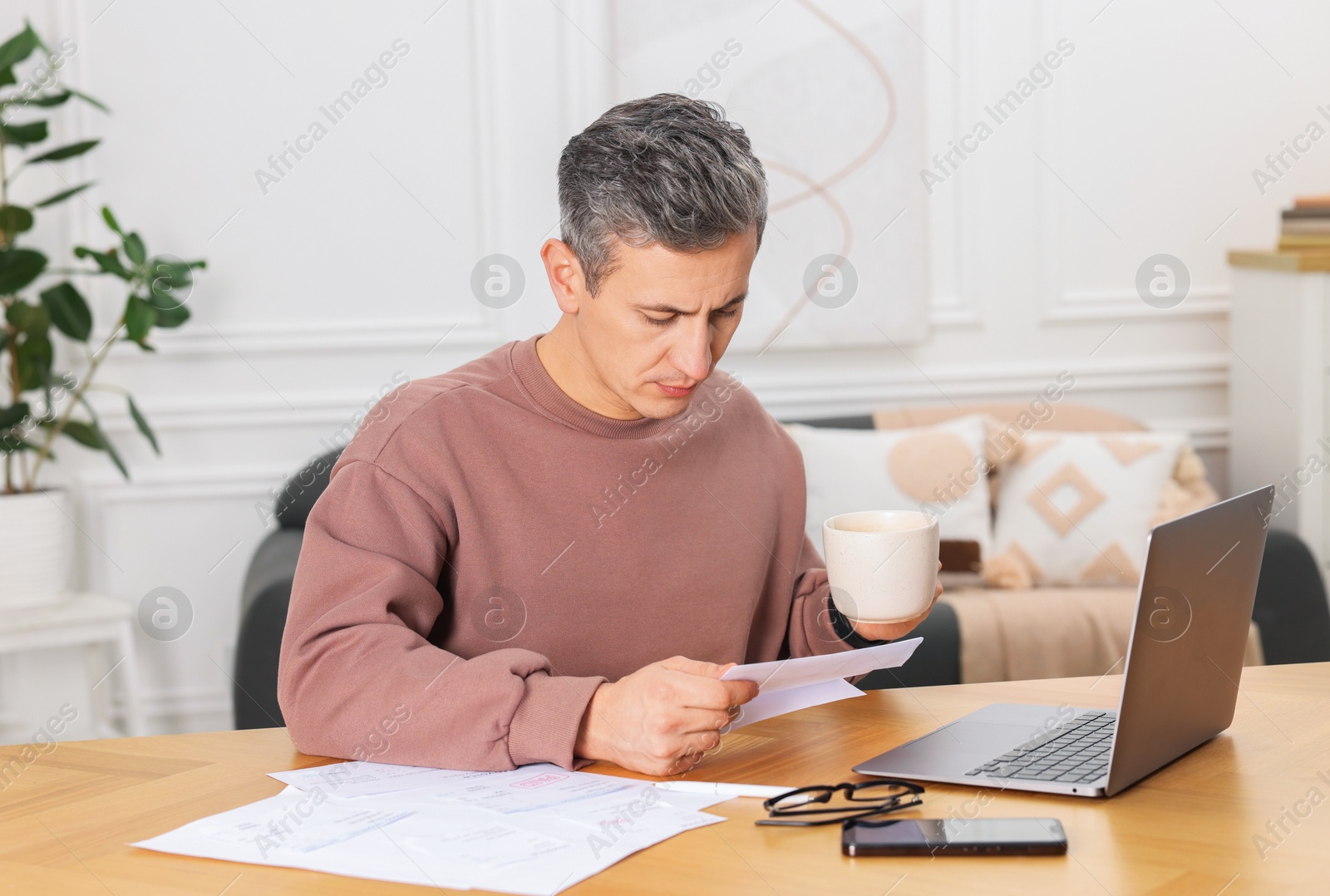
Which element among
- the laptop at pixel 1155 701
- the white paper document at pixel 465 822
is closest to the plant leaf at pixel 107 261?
the white paper document at pixel 465 822

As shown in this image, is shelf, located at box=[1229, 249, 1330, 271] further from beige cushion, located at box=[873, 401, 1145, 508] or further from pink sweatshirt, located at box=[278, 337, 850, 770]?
pink sweatshirt, located at box=[278, 337, 850, 770]

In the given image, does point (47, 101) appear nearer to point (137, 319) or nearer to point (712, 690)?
point (137, 319)

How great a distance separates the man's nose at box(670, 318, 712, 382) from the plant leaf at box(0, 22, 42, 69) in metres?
2.05

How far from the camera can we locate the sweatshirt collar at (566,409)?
5.05 ft

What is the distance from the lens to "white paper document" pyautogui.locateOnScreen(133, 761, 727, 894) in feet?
3.00

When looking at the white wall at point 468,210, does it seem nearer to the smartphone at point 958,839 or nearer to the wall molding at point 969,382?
the wall molding at point 969,382

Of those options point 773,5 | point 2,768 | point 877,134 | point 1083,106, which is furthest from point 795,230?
point 2,768

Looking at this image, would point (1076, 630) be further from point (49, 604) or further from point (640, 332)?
point (49, 604)

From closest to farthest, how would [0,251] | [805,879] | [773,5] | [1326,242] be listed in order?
[805,879]
[0,251]
[1326,242]
[773,5]

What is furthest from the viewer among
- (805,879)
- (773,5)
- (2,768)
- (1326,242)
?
(773,5)

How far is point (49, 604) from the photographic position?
9.30 ft

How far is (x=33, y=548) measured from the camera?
2.80 m

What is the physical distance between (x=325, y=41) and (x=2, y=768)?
2328 millimetres

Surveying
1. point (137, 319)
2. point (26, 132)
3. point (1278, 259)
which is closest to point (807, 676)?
point (137, 319)
